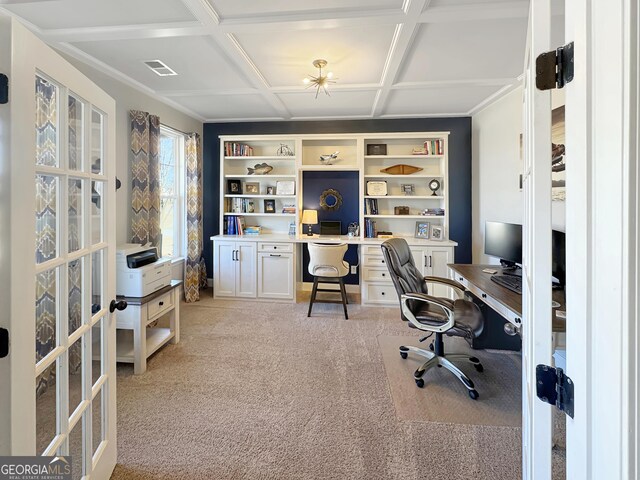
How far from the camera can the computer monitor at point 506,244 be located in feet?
9.67

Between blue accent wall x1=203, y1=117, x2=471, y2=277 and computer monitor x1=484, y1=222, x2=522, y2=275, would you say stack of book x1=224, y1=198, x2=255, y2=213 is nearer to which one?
blue accent wall x1=203, y1=117, x2=471, y2=277

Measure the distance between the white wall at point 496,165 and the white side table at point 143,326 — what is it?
3596 millimetres

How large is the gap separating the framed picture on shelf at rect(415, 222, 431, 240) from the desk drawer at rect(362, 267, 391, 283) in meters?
0.75

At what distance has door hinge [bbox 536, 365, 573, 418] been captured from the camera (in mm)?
673

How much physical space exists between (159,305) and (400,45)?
2950 millimetres

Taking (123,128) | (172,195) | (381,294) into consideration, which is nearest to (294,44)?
(123,128)

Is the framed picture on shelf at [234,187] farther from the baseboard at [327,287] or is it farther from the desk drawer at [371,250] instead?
the desk drawer at [371,250]

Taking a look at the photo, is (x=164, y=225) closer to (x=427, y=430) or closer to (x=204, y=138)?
(x=204, y=138)

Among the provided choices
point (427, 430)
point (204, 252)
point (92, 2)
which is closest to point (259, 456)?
point (427, 430)

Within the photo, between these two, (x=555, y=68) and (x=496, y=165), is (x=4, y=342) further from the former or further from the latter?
(x=496, y=165)

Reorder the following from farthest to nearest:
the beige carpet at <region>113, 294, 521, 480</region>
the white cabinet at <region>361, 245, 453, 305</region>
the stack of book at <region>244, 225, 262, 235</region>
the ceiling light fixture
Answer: the stack of book at <region>244, 225, 262, 235</region>
the white cabinet at <region>361, 245, 453, 305</region>
the ceiling light fixture
the beige carpet at <region>113, 294, 521, 480</region>

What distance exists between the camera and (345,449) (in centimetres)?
174

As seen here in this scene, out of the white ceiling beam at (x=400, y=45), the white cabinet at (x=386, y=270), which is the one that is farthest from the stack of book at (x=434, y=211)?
the white ceiling beam at (x=400, y=45)

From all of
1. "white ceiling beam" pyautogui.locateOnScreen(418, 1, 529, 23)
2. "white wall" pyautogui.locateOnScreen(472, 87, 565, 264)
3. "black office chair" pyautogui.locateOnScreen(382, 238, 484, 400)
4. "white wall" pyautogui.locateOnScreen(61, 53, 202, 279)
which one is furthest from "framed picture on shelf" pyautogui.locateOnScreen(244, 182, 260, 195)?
"white ceiling beam" pyautogui.locateOnScreen(418, 1, 529, 23)
